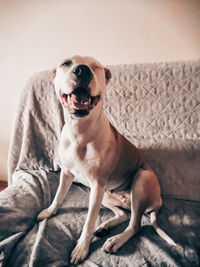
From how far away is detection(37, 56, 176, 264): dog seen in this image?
0.85 m

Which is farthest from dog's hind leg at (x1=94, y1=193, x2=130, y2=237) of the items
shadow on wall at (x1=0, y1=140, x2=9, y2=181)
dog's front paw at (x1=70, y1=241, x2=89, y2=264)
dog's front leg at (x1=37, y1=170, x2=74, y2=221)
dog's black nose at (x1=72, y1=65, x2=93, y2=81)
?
shadow on wall at (x1=0, y1=140, x2=9, y2=181)

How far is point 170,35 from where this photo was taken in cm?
143

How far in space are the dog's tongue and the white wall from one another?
0.87m

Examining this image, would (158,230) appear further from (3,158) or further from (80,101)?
(3,158)

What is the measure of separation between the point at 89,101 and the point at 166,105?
0.65m

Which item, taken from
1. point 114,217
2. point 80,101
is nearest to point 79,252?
point 114,217

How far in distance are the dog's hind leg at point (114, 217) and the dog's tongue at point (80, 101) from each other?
63cm

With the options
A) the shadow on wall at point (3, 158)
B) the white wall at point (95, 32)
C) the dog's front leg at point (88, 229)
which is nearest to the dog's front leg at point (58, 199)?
the dog's front leg at point (88, 229)

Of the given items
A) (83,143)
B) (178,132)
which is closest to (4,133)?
(83,143)

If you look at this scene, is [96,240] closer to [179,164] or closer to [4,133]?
[179,164]

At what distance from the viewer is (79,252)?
867 mm

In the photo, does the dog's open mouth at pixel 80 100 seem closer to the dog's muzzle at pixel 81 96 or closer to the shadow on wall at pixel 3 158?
the dog's muzzle at pixel 81 96

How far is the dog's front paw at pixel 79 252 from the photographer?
84cm

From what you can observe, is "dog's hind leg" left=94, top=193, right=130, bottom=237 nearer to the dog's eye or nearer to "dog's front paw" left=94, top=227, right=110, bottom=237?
"dog's front paw" left=94, top=227, right=110, bottom=237
